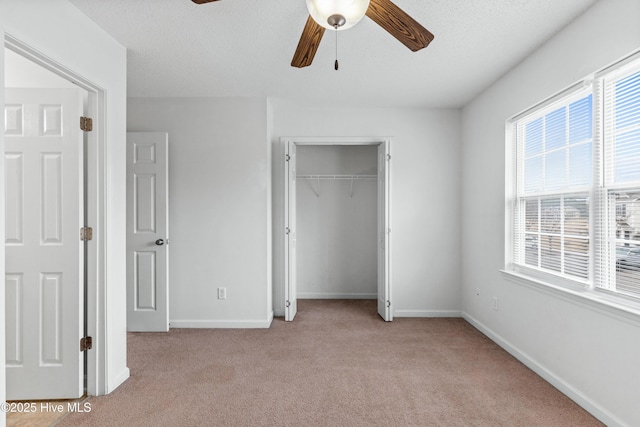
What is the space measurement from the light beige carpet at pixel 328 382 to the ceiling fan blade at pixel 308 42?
6.94 ft

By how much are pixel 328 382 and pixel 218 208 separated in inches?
86.2

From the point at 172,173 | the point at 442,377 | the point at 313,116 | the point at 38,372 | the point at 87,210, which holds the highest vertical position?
the point at 313,116

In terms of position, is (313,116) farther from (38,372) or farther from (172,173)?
(38,372)

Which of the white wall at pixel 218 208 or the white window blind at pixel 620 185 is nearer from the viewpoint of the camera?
the white window blind at pixel 620 185

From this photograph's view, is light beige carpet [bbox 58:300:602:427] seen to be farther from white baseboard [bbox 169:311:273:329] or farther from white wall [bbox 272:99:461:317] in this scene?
white wall [bbox 272:99:461:317]

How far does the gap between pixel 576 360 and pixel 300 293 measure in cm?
349

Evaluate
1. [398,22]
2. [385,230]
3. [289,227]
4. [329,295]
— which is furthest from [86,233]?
[329,295]

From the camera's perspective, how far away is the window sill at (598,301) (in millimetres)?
1915

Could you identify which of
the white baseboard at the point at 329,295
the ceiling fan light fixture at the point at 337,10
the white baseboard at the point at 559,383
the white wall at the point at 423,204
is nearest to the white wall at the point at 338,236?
the white baseboard at the point at 329,295

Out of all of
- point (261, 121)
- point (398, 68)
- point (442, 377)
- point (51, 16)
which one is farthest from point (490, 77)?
point (51, 16)

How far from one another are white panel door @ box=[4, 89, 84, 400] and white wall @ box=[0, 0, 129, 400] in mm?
141

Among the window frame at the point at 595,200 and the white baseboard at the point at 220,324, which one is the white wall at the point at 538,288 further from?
the white baseboard at the point at 220,324

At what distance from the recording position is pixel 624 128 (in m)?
2.04

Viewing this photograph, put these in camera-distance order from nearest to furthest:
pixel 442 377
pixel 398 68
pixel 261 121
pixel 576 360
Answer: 1. pixel 576 360
2. pixel 442 377
3. pixel 398 68
4. pixel 261 121
